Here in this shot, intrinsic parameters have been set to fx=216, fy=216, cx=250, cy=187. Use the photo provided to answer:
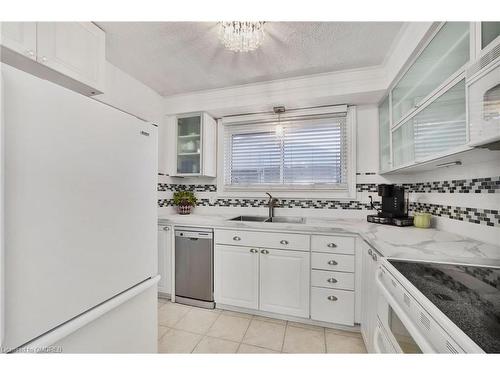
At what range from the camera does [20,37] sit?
1.10 m

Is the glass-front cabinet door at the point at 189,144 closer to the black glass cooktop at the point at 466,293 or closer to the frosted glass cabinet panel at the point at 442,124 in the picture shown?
the frosted glass cabinet panel at the point at 442,124

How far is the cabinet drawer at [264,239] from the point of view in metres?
1.91

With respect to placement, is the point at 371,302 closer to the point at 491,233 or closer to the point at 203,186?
the point at 491,233

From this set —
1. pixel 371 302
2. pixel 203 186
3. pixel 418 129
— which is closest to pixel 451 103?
pixel 418 129

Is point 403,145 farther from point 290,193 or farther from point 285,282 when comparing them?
point 285,282

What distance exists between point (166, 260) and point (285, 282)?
1249 mm

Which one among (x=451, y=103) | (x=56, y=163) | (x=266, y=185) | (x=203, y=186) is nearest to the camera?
(x=56, y=163)

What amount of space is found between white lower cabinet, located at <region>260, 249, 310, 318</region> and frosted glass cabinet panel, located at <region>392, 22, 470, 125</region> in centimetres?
143

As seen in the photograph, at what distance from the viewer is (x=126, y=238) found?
38.1 inches

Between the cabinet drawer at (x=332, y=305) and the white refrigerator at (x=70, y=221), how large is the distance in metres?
1.38

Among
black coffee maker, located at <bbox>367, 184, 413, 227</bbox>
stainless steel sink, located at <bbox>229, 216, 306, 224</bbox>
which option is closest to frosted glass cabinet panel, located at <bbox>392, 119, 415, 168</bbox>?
black coffee maker, located at <bbox>367, 184, 413, 227</bbox>

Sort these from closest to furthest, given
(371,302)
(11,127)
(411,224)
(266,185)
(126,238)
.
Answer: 1. (11,127)
2. (126,238)
3. (371,302)
4. (411,224)
5. (266,185)

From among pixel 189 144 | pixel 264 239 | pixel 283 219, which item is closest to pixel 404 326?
pixel 264 239

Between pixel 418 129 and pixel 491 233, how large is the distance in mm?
730
